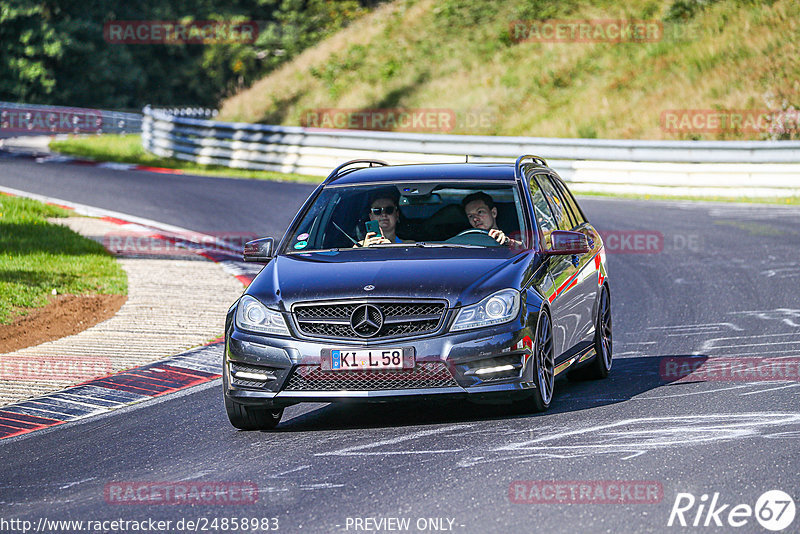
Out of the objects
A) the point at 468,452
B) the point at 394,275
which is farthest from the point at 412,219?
the point at 468,452

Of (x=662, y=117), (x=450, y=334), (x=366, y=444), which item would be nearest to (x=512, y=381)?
(x=450, y=334)

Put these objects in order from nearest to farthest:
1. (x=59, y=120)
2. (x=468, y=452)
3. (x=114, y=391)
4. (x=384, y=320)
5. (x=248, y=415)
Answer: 1. (x=468, y=452)
2. (x=384, y=320)
3. (x=248, y=415)
4. (x=114, y=391)
5. (x=59, y=120)

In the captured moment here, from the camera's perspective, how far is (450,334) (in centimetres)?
753

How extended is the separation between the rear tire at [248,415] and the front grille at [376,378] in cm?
53

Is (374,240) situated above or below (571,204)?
above

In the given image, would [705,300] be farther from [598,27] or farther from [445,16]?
[445,16]

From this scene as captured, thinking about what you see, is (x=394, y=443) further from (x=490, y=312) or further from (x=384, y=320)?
(x=490, y=312)

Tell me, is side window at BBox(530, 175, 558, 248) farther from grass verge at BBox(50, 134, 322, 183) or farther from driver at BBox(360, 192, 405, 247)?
grass verge at BBox(50, 134, 322, 183)

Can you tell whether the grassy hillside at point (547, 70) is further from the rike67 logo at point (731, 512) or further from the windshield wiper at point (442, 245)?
the rike67 logo at point (731, 512)

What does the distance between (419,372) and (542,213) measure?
7.65 feet

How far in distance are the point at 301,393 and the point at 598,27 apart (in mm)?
32300

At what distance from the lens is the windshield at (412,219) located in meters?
8.88

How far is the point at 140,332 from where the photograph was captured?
11906 millimetres

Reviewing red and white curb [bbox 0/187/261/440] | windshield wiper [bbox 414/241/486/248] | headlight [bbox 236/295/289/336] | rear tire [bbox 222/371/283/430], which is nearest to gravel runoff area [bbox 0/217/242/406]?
red and white curb [bbox 0/187/261/440]
